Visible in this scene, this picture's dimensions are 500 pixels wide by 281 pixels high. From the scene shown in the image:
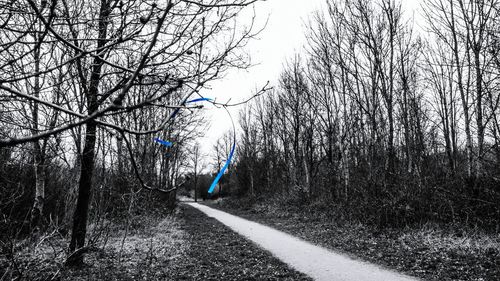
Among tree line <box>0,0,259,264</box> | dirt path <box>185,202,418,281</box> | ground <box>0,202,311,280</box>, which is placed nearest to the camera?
tree line <box>0,0,259,264</box>

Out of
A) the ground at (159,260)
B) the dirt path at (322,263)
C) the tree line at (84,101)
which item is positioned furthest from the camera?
the ground at (159,260)

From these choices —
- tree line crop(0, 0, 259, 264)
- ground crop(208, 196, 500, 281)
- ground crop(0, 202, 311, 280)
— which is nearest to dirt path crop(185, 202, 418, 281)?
ground crop(0, 202, 311, 280)

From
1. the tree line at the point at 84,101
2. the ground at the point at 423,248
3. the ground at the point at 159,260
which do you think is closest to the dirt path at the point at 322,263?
the ground at the point at 159,260

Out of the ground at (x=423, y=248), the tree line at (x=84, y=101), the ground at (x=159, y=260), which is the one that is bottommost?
the ground at (x=159, y=260)

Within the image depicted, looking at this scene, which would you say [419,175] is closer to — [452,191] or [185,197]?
[452,191]

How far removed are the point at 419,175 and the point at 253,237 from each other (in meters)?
5.66

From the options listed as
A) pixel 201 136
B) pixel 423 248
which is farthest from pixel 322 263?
pixel 201 136

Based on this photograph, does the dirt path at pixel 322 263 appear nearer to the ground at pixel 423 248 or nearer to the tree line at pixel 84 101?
the ground at pixel 423 248

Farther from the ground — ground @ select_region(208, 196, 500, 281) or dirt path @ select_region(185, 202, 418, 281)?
ground @ select_region(208, 196, 500, 281)

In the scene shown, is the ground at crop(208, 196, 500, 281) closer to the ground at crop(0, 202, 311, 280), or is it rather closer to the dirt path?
the dirt path

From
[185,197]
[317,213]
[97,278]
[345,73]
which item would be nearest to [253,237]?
[317,213]

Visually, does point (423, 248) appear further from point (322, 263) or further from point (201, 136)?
point (201, 136)

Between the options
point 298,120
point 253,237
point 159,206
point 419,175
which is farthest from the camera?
point 298,120

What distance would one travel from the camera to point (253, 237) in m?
10.3
